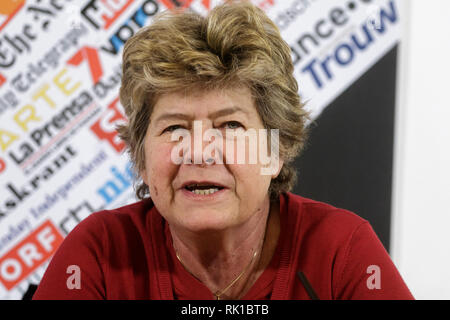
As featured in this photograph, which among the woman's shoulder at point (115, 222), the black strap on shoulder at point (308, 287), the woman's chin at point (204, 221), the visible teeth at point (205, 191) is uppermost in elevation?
the visible teeth at point (205, 191)

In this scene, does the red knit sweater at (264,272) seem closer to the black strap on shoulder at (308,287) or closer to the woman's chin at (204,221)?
the black strap on shoulder at (308,287)

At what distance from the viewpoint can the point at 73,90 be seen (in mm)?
1486

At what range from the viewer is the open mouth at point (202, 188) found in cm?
87

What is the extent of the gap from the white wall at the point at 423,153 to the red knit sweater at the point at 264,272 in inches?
27.9

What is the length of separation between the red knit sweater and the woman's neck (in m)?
0.03

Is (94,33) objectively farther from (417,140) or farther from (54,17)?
(417,140)

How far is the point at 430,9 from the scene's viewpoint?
61.7 inches

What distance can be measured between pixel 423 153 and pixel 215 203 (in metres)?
1.03

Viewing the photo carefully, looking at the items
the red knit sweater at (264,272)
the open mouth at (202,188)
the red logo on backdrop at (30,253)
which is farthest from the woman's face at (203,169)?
the red logo on backdrop at (30,253)

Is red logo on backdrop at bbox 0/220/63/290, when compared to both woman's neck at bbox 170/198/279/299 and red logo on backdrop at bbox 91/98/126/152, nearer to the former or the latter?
red logo on backdrop at bbox 91/98/126/152

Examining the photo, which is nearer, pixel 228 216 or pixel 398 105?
pixel 228 216

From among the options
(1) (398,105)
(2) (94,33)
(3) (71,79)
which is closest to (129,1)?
(2) (94,33)

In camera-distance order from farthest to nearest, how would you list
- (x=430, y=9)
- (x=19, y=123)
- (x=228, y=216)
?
1. (x=430, y=9)
2. (x=19, y=123)
3. (x=228, y=216)

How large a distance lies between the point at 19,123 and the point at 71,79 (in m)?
0.21
